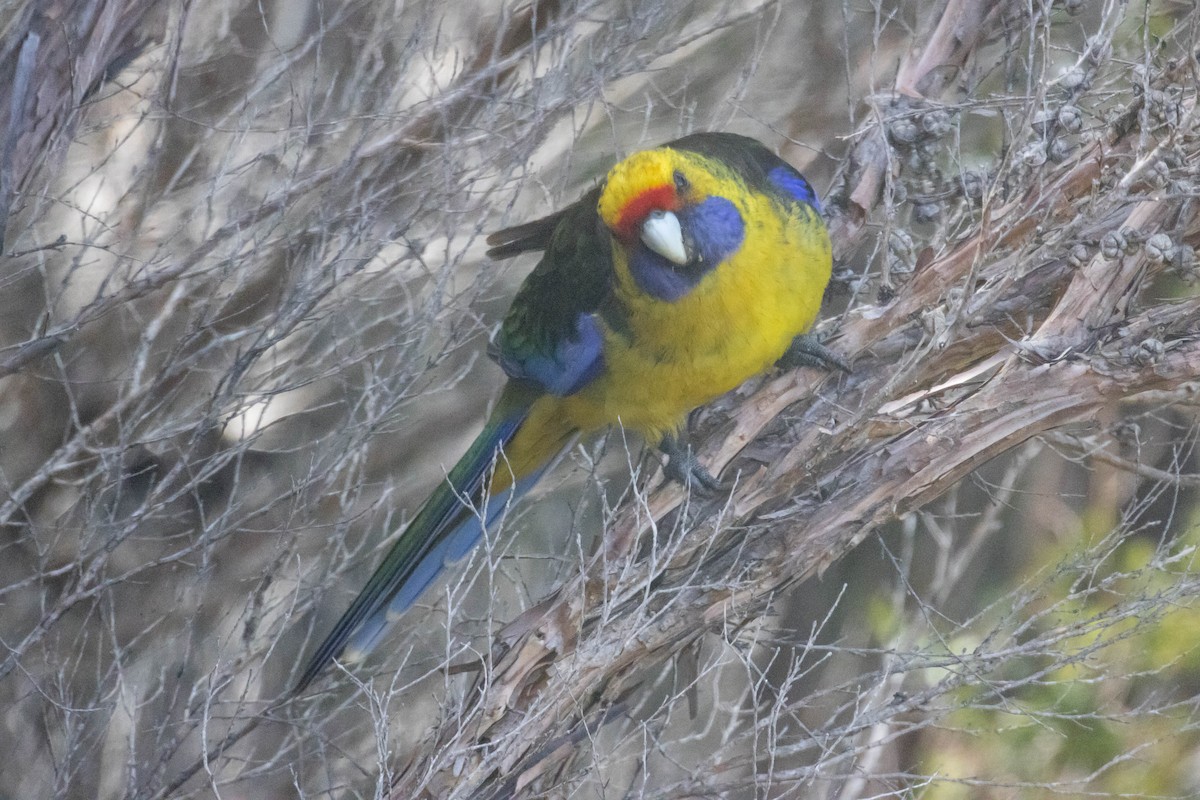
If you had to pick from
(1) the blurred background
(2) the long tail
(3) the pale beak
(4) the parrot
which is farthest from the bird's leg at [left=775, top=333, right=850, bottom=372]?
(2) the long tail

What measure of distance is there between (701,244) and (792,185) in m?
0.42

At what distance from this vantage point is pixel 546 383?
3.04 metres

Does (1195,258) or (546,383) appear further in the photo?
(546,383)

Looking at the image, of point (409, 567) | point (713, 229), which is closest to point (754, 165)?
point (713, 229)

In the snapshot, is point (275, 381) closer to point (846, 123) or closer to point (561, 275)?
point (561, 275)

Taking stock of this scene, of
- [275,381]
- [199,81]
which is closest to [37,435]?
[275,381]

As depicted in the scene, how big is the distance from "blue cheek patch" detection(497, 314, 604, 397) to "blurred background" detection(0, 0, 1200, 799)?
0.80 feet

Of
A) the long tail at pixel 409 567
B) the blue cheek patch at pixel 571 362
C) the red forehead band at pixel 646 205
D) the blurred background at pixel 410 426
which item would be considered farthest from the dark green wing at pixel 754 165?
the long tail at pixel 409 567

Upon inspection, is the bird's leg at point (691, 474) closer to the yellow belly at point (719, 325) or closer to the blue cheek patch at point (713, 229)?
the yellow belly at point (719, 325)

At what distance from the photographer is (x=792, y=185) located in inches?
112

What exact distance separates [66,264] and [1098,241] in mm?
3299

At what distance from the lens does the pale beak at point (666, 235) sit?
2516mm

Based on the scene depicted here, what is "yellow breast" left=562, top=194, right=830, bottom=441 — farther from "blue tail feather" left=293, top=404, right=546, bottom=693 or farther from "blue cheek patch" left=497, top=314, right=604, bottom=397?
"blue tail feather" left=293, top=404, right=546, bottom=693

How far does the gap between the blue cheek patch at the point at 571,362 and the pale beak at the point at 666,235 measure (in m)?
0.41
